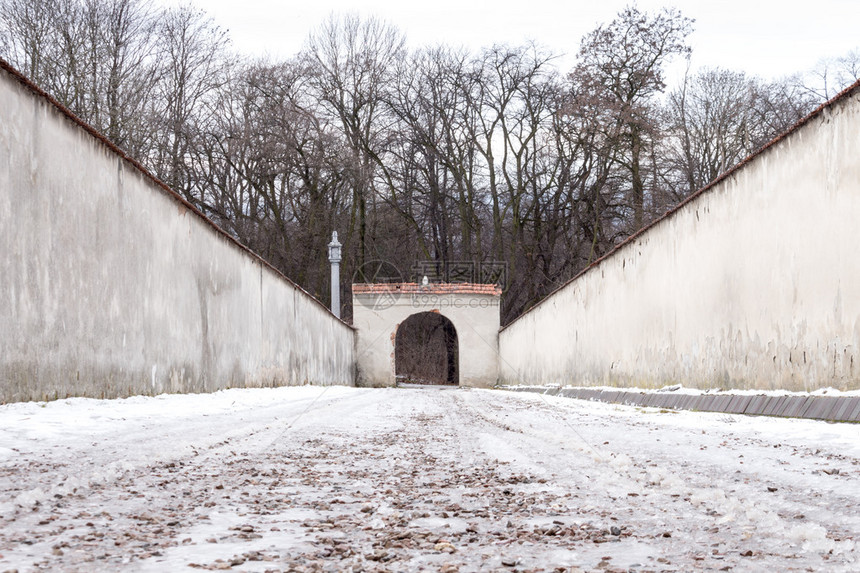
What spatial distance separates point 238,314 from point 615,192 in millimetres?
24787

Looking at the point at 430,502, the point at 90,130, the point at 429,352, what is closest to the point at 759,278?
the point at 430,502

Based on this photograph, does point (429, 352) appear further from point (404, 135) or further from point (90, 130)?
point (90, 130)

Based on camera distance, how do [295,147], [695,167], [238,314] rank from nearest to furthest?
[238,314]
[695,167]
[295,147]

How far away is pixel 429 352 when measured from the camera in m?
42.6

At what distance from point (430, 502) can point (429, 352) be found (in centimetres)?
4024

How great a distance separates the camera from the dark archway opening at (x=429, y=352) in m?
42.1

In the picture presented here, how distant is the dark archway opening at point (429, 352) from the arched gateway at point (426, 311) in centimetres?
886

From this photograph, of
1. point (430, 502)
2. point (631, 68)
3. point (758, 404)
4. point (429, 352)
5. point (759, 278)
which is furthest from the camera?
point (429, 352)

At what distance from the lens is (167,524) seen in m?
2.04

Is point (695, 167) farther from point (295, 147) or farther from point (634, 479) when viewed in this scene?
point (634, 479)

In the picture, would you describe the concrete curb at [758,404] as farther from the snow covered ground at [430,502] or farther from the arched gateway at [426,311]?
the arched gateway at [426,311]

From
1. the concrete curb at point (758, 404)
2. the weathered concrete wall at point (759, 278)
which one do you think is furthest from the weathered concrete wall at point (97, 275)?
the weathered concrete wall at point (759, 278)

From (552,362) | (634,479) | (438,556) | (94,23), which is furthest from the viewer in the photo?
(94,23)

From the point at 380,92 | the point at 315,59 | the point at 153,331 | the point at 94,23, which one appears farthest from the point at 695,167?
the point at 153,331
